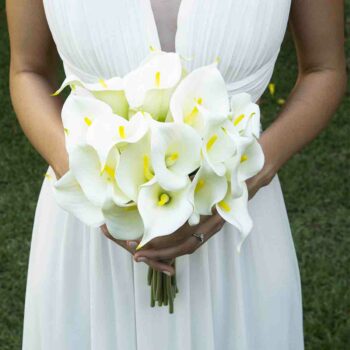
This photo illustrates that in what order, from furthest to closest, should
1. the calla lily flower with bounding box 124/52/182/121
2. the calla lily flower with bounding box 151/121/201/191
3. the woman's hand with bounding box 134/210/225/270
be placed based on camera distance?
the woman's hand with bounding box 134/210/225/270, the calla lily flower with bounding box 124/52/182/121, the calla lily flower with bounding box 151/121/201/191

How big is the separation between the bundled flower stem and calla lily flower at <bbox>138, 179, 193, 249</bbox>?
0.44 m

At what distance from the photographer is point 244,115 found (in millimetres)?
1883

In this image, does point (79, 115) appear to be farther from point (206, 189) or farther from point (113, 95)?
point (206, 189)

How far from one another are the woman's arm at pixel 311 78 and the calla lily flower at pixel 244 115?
292 millimetres

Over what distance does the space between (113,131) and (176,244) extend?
0.37 meters

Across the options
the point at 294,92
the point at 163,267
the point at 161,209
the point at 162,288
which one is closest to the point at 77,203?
the point at 161,209

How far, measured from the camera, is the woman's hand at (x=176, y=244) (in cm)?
198

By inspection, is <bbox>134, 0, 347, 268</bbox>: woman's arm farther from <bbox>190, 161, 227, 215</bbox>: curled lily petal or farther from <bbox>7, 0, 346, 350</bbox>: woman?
<bbox>190, 161, 227, 215</bbox>: curled lily petal

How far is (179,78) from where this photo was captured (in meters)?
1.83

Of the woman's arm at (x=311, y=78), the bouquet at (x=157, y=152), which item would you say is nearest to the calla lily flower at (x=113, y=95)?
the bouquet at (x=157, y=152)

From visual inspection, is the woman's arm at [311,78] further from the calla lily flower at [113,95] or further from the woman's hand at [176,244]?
the calla lily flower at [113,95]

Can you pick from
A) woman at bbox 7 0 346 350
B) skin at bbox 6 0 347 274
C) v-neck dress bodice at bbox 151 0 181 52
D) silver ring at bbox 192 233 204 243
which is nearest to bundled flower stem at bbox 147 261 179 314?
woman at bbox 7 0 346 350

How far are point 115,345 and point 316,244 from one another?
2.37 metres

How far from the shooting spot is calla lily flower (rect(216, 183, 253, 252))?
182cm
